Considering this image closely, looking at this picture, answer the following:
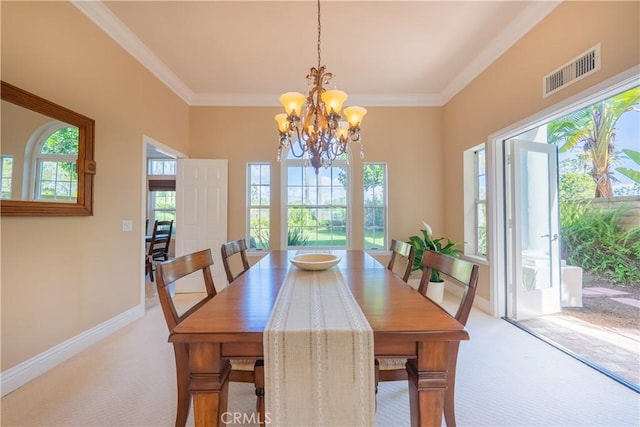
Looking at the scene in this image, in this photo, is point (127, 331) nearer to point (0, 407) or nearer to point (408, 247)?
point (0, 407)

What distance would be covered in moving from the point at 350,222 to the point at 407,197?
940mm

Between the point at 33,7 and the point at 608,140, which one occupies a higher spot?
the point at 33,7

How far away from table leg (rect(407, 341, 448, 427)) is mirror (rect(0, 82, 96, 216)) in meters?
2.49

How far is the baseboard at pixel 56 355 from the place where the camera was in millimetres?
1750

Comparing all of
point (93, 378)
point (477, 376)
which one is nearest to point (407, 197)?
point (477, 376)

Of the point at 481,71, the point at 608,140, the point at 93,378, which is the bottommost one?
the point at 93,378

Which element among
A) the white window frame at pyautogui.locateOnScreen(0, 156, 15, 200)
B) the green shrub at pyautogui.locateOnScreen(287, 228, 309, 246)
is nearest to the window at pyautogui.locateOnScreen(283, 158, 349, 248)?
the green shrub at pyautogui.locateOnScreen(287, 228, 309, 246)

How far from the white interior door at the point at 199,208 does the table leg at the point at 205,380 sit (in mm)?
3143

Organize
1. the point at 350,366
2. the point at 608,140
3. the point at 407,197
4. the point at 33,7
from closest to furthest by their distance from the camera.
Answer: the point at 350,366 < the point at 33,7 < the point at 608,140 < the point at 407,197

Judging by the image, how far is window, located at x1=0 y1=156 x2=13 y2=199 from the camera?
1.70 metres

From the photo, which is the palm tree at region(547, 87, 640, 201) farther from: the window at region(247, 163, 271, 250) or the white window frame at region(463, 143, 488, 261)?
the window at region(247, 163, 271, 250)

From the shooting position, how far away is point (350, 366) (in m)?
0.89

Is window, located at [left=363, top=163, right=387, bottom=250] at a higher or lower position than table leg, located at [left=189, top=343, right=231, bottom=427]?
higher

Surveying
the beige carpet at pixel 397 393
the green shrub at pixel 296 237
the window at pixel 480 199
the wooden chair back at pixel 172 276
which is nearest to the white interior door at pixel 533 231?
the window at pixel 480 199
